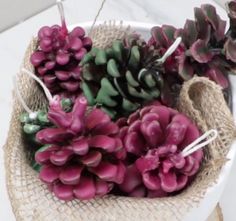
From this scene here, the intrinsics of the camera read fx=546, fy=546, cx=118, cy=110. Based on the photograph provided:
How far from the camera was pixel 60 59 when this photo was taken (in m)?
0.34

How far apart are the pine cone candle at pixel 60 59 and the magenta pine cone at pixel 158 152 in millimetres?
58

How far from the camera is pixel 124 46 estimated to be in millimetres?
340

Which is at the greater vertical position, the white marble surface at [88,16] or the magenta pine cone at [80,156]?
the white marble surface at [88,16]

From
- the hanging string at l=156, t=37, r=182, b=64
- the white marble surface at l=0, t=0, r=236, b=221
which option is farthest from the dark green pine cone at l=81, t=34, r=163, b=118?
the white marble surface at l=0, t=0, r=236, b=221

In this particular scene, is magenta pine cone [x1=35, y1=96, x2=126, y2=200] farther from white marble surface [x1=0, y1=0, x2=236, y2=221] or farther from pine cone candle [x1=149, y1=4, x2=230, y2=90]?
white marble surface [x1=0, y1=0, x2=236, y2=221]

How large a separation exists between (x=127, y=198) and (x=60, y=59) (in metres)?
0.10

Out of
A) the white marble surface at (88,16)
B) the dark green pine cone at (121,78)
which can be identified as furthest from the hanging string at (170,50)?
the white marble surface at (88,16)

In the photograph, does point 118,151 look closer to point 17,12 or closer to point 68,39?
point 68,39

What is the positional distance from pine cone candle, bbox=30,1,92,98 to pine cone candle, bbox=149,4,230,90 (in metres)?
0.05

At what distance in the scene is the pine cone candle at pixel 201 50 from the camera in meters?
0.33

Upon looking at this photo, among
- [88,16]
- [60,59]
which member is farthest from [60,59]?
Result: [88,16]

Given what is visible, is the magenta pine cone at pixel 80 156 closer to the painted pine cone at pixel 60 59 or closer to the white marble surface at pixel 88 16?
the painted pine cone at pixel 60 59

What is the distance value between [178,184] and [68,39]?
0.12 metres

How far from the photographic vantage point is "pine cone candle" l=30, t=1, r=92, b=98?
34 centimetres
